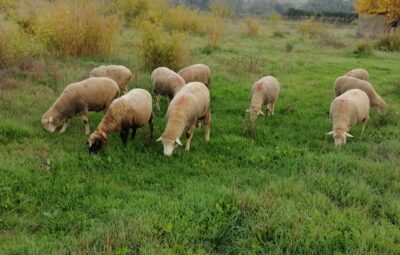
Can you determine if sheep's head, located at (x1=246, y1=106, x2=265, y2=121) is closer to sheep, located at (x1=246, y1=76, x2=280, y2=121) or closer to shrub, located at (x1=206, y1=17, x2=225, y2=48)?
sheep, located at (x1=246, y1=76, x2=280, y2=121)

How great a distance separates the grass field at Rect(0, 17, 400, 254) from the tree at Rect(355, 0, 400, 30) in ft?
67.4

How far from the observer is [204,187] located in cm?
630

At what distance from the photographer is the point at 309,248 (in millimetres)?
4785

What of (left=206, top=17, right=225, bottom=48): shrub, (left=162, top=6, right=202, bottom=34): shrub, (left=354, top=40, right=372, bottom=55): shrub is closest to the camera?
(left=206, top=17, right=225, bottom=48): shrub

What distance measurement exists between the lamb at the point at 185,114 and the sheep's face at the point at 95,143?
1068 mm

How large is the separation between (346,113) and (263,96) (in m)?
2.17

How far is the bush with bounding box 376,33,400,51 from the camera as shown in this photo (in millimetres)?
24531

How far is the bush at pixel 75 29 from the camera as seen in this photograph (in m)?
13.5

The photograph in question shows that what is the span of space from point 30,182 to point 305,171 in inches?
177

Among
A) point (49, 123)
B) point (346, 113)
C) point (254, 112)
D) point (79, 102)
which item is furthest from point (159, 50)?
point (346, 113)

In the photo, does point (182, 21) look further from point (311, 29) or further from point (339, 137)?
point (339, 137)

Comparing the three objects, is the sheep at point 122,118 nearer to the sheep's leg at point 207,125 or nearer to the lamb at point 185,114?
the lamb at point 185,114

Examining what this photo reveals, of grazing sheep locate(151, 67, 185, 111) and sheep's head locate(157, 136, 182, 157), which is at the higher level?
grazing sheep locate(151, 67, 185, 111)

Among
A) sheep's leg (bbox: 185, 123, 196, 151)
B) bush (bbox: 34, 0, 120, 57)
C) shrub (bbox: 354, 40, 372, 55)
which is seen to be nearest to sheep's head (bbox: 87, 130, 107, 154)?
sheep's leg (bbox: 185, 123, 196, 151)
